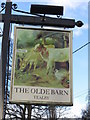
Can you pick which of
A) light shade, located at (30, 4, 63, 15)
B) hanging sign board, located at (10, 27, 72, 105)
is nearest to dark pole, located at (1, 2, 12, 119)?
hanging sign board, located at (10, 27, 72, 105)

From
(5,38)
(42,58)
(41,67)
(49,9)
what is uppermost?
(49,9)

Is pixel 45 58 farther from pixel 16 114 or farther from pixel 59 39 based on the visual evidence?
pixel 16 114

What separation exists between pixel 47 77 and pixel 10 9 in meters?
1.84

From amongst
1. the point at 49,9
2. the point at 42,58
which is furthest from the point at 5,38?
the point at 49,9

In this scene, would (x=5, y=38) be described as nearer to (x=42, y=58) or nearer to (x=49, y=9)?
(x=42, y=58)

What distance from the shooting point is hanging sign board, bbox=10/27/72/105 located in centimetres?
484

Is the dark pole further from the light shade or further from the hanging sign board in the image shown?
the light shade

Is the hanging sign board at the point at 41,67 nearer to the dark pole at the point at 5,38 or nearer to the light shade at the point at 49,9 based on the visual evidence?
the dark pole at the point at 5,38

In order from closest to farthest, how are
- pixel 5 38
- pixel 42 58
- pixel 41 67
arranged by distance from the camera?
pixel 41 67 → pixel 42 58 → pixel 5 38

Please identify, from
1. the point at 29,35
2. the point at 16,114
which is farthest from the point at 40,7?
the point at 16,114

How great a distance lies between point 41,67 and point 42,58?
0.69ft

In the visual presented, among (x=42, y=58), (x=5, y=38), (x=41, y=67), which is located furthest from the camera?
(x=5, y=38)

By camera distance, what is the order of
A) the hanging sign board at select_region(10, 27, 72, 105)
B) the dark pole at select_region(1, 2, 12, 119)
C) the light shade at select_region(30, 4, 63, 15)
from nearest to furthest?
the hanging sign board at select_region(10, 27, 72, 105)
the dark pole at select_region(1, 2, 12, 119)
the light shade at select_region(30, 4, 63, 15)

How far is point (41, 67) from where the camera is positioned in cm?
512
